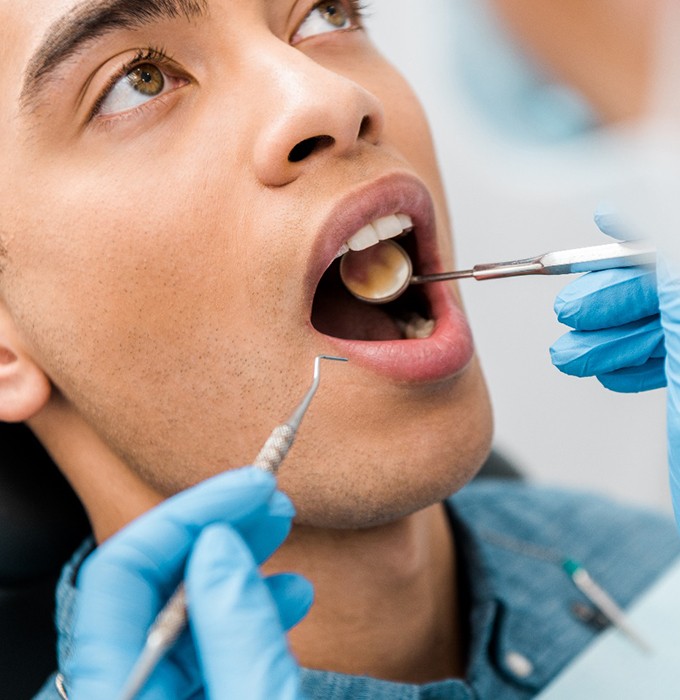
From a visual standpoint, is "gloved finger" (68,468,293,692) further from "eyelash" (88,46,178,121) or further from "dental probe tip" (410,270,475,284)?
"eyelash" (88,46,178,121)

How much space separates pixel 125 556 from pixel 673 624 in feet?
3.18

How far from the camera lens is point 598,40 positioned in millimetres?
857

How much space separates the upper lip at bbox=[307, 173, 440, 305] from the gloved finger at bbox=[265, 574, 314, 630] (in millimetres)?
303

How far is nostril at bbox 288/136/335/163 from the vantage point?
3.08ft

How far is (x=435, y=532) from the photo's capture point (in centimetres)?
126

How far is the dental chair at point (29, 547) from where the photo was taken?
1181mm

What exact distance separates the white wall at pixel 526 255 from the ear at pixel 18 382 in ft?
5.21

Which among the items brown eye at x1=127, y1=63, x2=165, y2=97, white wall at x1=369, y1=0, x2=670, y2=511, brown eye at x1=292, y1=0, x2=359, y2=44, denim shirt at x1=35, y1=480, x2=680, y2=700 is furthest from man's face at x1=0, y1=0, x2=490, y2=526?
white wall at x1=369, y1=0, x2=670, y2=511

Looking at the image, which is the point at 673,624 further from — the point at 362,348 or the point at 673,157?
the point at 673,157

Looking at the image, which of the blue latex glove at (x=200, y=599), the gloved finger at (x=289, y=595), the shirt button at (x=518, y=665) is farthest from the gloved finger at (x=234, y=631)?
the shirt button at (x=518, y=665)

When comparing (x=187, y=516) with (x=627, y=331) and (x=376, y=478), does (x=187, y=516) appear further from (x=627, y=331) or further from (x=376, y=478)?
(x=627, y=331)

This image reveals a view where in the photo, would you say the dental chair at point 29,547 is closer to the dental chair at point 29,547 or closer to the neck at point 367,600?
the dental chair at point 29,547

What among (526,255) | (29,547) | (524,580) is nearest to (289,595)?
(29,547)

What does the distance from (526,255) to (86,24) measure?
70.3 inches
